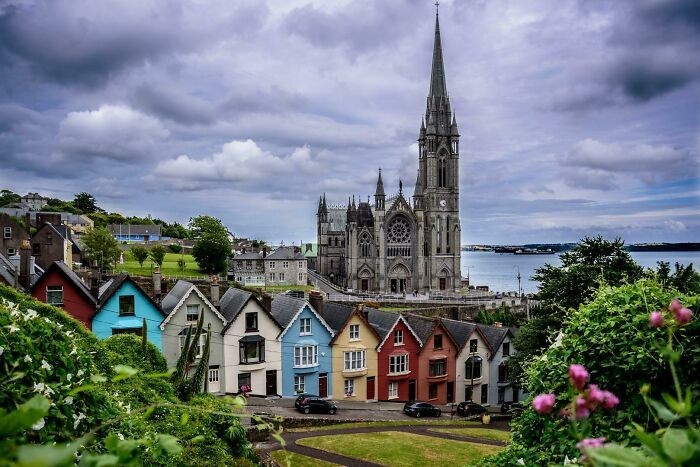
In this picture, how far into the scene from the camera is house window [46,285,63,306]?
1148 inches

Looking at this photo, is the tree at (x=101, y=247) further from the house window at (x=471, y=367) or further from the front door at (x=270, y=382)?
the house window at (x=471, y=367)

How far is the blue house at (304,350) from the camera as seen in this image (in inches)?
1453

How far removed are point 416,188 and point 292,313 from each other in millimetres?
71058

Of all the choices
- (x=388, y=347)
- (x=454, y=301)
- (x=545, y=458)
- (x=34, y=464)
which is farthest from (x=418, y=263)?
(x=34, y=464)

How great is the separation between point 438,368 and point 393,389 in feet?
13.2

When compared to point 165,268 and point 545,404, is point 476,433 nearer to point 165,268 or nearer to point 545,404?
point 545,404

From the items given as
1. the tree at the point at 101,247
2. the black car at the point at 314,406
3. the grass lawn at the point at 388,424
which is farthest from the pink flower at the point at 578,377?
the tree at the point at 101,247

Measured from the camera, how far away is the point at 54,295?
29375 mm

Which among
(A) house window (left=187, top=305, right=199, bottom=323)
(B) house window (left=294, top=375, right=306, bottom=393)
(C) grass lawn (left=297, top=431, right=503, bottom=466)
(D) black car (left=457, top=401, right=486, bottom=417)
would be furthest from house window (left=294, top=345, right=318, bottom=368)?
(D) black car (left=457, top=401, right=486, bottom=417)

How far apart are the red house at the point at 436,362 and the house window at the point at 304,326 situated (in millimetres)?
9341

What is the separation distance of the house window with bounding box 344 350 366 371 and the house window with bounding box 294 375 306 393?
3253 millimetres

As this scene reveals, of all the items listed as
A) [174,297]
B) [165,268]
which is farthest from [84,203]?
[174,297]

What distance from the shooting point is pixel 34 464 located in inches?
63.3

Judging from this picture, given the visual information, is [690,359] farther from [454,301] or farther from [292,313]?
[454,301]
